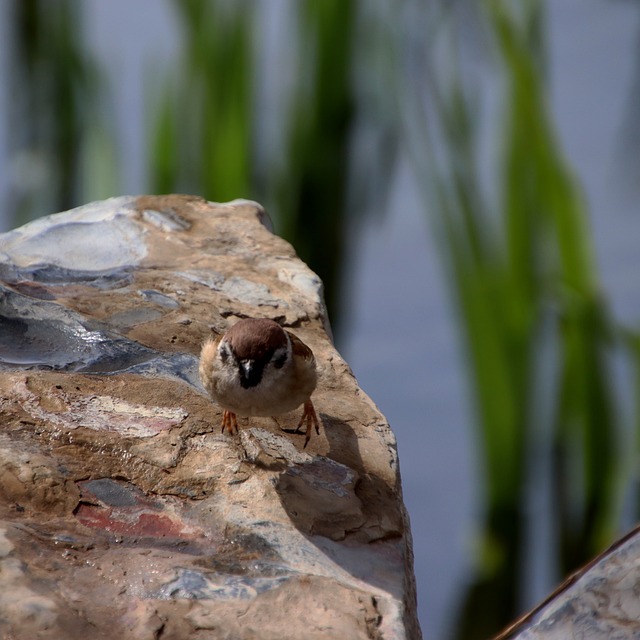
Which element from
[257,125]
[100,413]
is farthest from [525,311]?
[100,413]

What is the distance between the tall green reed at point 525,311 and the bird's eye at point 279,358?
1.94 m

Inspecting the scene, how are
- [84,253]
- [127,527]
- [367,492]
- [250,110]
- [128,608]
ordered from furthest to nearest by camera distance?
1. [250,110]
2. [84,253]
3. [367,492]
4. [127,527]
5. [128,608]

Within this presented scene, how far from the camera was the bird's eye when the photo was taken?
2151mm

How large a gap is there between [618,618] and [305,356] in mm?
923

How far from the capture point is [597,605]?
163 centimetres

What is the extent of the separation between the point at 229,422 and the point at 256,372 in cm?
13

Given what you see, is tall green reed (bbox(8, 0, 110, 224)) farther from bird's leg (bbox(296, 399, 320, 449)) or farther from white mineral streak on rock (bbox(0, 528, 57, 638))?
white mineral streak on rock (bbox(0, 528, 57, 638))

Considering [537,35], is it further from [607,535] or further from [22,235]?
[22,235]

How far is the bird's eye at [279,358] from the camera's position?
84.7 inches

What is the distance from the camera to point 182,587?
156cm

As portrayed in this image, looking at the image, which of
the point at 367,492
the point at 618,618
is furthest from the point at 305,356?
the point at 618,618

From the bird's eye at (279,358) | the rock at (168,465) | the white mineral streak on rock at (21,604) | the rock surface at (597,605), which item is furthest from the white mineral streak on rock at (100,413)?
the rock surface at (597,605)

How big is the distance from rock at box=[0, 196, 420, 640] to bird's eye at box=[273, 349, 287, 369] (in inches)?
7.2

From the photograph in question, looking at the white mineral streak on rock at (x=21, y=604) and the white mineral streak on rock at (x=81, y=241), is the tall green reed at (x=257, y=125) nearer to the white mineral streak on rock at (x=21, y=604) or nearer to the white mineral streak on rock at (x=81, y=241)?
the white mineral streak on rock at (x=81, y=241)
